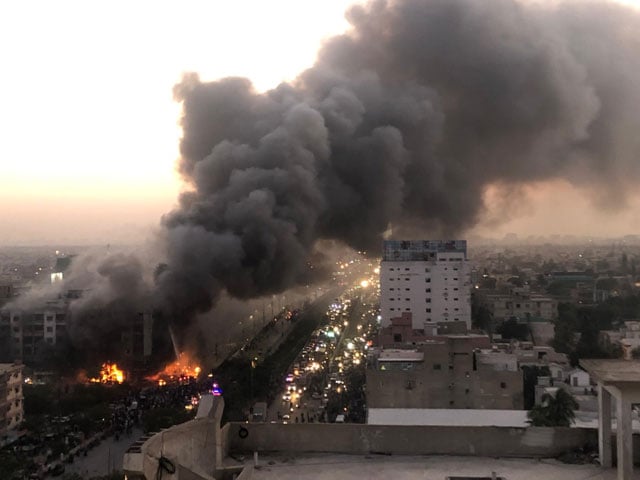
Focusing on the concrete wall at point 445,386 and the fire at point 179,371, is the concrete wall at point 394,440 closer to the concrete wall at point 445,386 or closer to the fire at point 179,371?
the concrete wall at point 445,386

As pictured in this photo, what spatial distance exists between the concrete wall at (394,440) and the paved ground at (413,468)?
57 millimetres

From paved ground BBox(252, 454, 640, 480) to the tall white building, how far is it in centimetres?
1997

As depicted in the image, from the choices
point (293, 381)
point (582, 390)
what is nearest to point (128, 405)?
point (293, 381)

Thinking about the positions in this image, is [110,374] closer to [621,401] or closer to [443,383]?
[443,383]

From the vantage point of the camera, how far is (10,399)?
14078 millimetres

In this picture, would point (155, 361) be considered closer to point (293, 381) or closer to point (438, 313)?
point (293, 381)

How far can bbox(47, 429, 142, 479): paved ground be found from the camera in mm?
10844

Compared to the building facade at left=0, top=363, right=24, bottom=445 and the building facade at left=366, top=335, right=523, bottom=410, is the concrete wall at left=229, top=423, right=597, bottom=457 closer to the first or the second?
the building facade at left=366, top=335, right=523, bottom=410

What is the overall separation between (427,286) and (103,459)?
46.5ft

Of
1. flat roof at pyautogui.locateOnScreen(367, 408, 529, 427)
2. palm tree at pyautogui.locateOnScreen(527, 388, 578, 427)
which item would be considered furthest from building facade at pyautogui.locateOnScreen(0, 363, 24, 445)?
palm tree at pyautogui.locateOnScreen(527, 388, 578, 427)

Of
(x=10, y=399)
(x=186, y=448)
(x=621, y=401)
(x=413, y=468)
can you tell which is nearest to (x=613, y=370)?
(x=621, y=401)

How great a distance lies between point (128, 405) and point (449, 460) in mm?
12814

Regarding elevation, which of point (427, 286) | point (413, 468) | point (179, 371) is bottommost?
point (179, 371)

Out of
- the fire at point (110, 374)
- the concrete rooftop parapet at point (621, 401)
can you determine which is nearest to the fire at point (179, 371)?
the fire at point (110, 374)
